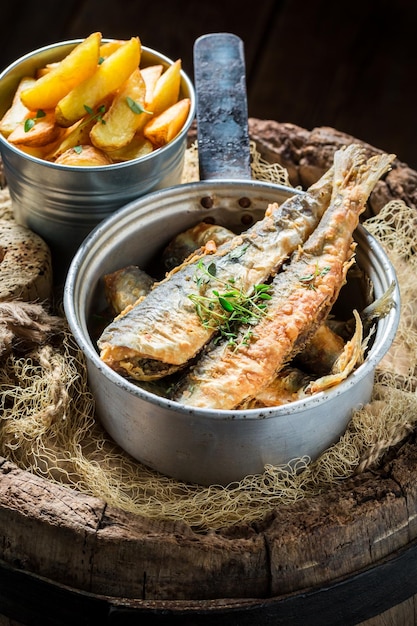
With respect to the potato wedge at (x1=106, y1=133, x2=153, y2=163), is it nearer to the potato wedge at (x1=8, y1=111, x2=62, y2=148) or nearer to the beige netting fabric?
the potato wedge at (x1=8, y1=111, x2=62, y2=148)

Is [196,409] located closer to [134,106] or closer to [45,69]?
[134,106]

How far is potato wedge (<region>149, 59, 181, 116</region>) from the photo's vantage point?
2564mm

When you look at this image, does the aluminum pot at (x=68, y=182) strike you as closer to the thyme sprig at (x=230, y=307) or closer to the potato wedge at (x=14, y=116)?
the potato wedge at (x=14, y=116)

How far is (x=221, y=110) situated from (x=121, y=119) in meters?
0.43

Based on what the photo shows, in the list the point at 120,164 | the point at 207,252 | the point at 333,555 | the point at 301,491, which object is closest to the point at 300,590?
the point at 333,555

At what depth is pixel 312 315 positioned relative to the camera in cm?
217

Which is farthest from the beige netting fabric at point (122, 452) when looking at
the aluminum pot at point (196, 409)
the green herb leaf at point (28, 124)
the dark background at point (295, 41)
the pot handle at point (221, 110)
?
the dark background at point (295, 41)

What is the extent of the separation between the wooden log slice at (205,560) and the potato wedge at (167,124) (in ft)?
3.33

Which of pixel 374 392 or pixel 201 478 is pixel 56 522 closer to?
pixel 201 478

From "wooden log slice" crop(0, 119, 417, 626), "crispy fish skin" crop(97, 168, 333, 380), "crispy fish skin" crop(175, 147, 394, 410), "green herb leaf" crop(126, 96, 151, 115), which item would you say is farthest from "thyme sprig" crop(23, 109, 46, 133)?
"wooden log slice" crop(0, 119, 417, 626)

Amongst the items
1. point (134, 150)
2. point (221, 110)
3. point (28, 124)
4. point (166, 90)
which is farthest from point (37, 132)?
point (221, 110)

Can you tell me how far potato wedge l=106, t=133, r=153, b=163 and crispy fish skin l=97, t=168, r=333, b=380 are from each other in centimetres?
39

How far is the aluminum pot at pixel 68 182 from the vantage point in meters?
2.46

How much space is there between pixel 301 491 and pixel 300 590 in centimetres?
26
